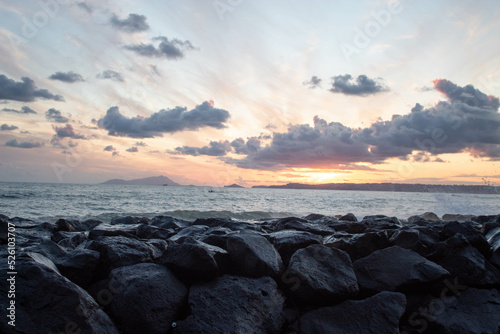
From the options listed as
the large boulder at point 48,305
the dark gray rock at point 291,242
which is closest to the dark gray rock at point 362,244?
the dark gray rock at point 291,242

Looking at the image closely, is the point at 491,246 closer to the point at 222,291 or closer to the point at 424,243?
the point at 424,243

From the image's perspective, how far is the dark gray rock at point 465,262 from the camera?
5355 mm

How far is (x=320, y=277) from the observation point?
4.70m

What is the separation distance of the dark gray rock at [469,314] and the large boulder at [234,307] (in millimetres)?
2249

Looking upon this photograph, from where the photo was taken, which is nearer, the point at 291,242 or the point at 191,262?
the point at 191,262

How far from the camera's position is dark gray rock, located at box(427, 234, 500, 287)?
211 inches

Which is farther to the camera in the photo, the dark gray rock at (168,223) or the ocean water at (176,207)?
the ocean water at (176,207)

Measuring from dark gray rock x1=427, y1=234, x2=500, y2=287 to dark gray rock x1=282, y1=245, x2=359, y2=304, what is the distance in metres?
2.03

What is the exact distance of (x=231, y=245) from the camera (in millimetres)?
5098

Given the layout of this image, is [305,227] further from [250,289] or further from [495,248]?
[250,289]

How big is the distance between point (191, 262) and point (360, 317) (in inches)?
97.0

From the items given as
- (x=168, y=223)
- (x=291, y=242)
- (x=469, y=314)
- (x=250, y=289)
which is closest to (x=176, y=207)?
(x=168, y=223)

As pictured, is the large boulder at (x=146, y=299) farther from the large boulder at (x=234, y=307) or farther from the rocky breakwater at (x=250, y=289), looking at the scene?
the large boulder at (x=234, y=307)

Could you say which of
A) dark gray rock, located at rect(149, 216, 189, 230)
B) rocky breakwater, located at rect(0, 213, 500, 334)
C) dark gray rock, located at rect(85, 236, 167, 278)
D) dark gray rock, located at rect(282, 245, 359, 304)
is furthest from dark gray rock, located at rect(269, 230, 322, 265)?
dark gray rock, located at rect(149, 216, 189, 230)
